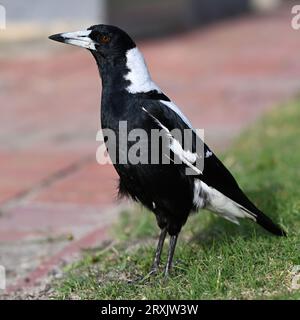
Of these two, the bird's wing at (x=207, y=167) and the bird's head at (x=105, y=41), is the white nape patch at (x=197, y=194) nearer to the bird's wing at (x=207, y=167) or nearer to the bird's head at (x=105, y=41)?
the bird's wing at (x=207, y=167)

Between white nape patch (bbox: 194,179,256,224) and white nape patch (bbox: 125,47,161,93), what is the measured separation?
0.52 metres

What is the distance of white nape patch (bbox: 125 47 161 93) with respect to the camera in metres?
3.99

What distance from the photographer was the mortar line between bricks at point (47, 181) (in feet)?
20.1

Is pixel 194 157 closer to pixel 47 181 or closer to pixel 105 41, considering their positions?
pixel 105 41

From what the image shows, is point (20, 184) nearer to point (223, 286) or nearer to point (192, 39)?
point (223, 286)

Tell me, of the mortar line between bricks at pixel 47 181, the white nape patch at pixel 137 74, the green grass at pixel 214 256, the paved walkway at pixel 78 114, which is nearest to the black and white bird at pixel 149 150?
the white nape patch at pixel 137 74

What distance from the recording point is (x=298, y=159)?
6.11 m

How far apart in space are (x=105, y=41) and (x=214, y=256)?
1180 mm

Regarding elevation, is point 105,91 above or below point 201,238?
above

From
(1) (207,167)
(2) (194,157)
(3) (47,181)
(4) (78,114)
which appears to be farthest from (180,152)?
(4) (78,114)

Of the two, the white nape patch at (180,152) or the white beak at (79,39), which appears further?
the white beak at (79,39)

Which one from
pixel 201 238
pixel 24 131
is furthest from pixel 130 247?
pixel 24 131

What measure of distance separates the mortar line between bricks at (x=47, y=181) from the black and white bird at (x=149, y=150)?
2160 mm

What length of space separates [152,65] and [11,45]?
2.52 metres
